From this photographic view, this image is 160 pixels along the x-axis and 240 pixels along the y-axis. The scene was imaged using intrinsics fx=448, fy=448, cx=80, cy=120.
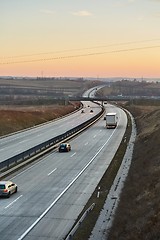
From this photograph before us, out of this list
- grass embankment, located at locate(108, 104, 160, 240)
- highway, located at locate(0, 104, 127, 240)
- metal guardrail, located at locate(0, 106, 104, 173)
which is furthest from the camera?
metal guardrail, located at locate(0, 106, 104, 173)

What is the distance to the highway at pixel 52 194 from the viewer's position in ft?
80.7

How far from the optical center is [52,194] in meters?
33.1

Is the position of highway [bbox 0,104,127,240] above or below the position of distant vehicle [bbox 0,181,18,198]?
below

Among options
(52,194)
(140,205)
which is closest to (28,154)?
(52,194)

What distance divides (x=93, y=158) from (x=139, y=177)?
14.8 m

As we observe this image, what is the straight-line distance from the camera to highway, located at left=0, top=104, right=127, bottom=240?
2459 cm

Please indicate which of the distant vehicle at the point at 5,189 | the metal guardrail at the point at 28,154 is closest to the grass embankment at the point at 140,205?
the distant vehicle at the point at 5,189

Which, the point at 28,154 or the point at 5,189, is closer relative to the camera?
the point at 5,189

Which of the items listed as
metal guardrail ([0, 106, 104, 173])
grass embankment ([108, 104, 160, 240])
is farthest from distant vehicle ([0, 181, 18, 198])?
metal guardrail ([0, 106, 104, 173])

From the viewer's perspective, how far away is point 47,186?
3603 cm

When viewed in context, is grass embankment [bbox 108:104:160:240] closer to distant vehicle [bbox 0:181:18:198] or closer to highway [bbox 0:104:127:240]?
highway [bbox 0:104:127:240]

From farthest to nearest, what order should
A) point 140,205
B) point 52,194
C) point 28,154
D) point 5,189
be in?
point 28,154, point 52,194, point 5,189, point 140,205

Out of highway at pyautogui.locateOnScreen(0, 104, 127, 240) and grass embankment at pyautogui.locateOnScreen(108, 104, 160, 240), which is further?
highway at pyautogui.locateOnScreen(0, 104, 127, 240)

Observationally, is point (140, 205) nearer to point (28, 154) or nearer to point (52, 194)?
point (52, 194)
